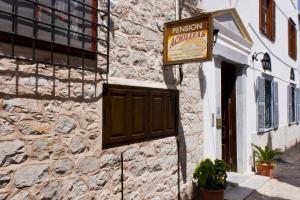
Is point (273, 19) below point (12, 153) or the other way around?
the other way around

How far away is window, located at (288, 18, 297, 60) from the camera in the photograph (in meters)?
13.5

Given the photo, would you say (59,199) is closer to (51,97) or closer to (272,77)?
(51,97)

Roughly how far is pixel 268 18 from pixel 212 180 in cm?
679

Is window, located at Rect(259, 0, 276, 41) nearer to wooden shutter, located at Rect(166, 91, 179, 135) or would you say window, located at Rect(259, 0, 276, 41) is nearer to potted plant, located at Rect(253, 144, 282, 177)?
potted plant, located at Rect(253, 144, 282, 177)

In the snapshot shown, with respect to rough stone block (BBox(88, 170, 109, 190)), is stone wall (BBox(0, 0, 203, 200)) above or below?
above

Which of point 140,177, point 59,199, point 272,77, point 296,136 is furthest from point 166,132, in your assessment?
point 296,136

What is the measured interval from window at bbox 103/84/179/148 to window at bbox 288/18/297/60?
10.0 metres

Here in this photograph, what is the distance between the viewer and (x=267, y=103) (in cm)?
991

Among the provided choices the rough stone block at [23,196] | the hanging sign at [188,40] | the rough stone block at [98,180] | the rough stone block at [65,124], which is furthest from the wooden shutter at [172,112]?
the rough stone block at [23,196]

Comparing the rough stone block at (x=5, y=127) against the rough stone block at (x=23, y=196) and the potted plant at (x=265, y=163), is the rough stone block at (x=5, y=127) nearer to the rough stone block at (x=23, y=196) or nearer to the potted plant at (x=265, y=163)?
the rough stone block at (x=23, y=196)

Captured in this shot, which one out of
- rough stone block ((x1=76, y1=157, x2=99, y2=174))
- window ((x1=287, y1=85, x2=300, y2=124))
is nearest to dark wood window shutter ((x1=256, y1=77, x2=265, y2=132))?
window ((x1=287, y1=85, x2=300, y2=124))

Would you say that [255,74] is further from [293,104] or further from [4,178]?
[4,178]

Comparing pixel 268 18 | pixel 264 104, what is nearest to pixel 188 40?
pixel 264 104

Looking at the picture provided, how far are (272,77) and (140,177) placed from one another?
723 cm
